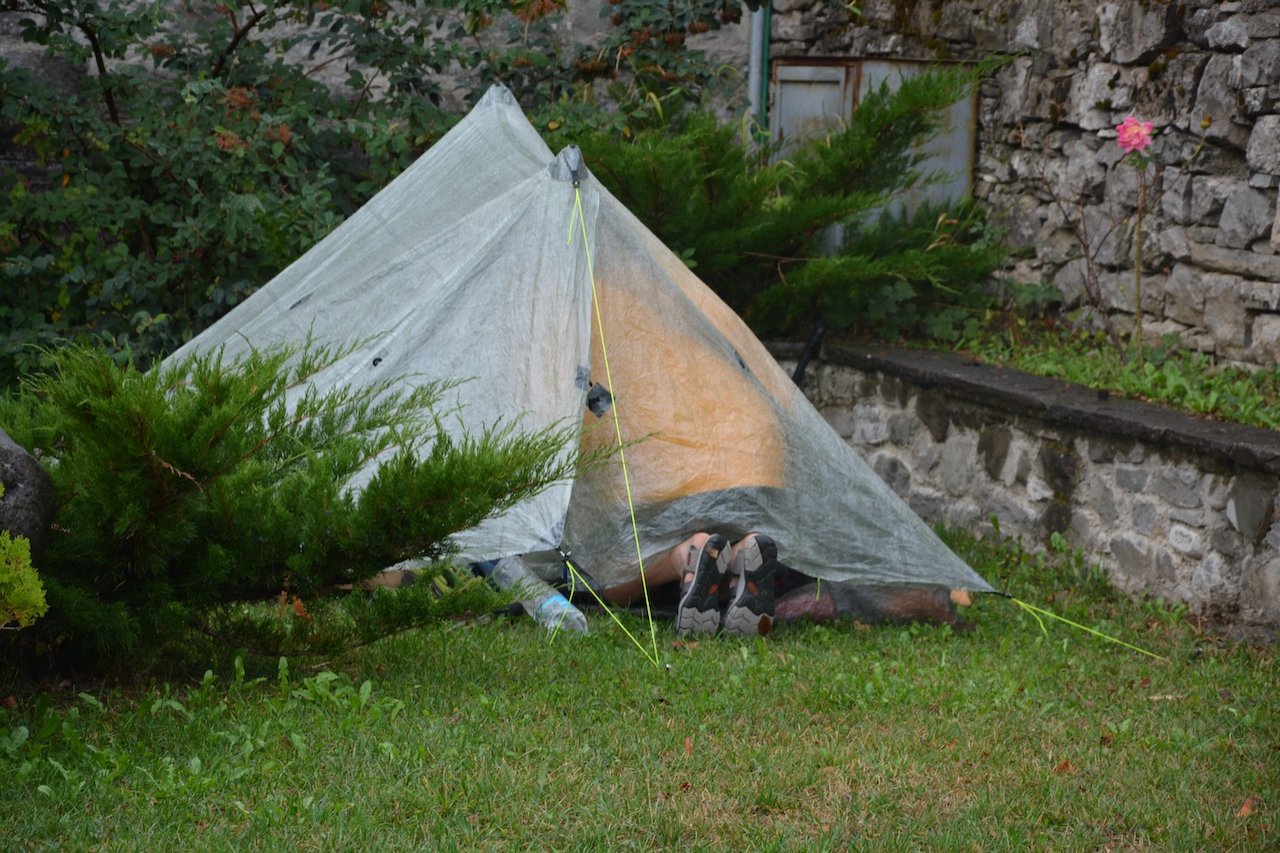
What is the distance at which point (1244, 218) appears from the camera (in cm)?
546

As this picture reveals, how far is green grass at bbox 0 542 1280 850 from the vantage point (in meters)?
2.68

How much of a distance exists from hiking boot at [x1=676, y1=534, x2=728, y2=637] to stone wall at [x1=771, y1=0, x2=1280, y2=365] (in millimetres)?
2525

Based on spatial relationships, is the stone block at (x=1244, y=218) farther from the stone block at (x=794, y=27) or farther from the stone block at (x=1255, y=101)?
the stone block at (x=794, y=27)

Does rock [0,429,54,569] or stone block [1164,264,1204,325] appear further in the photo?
stone block [1164,264,1204,325]

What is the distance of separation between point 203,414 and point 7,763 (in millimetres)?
796

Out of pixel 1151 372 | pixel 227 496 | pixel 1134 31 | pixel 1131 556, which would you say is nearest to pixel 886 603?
pixel 1131 556

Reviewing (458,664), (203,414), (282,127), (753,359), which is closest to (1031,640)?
(753,359)

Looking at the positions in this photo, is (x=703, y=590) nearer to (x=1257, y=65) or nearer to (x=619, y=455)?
(x=619, y=455)

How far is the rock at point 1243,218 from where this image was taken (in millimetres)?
5363

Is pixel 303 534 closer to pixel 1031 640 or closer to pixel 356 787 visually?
pixel 356 787

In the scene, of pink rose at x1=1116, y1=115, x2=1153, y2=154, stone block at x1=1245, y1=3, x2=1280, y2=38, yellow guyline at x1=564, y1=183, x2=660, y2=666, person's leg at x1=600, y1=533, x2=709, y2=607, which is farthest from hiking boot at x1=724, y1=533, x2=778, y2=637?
stone block at x1=1245, y1=3, x2=1280, y2=38

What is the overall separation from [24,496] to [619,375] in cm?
216

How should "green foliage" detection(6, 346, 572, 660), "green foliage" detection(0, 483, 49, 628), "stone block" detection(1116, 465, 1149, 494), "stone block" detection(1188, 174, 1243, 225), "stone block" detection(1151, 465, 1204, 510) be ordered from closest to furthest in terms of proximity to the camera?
1. "green foliage" detection(0, 483, 49, 628)
2. "green foliage" detection(6, 346, 572, 660)
3. "stone block" detection(1151, 465, 1204, 510)
4. "stone block" detection(1116, 465, 1149, 494)
5. "stone block" detection(1188, 174, 1243, 225)

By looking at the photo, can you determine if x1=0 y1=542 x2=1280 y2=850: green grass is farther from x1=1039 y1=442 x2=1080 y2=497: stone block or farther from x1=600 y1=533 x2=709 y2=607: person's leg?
x1=1039 y1=442 x2=1080 y2=497: stone block
